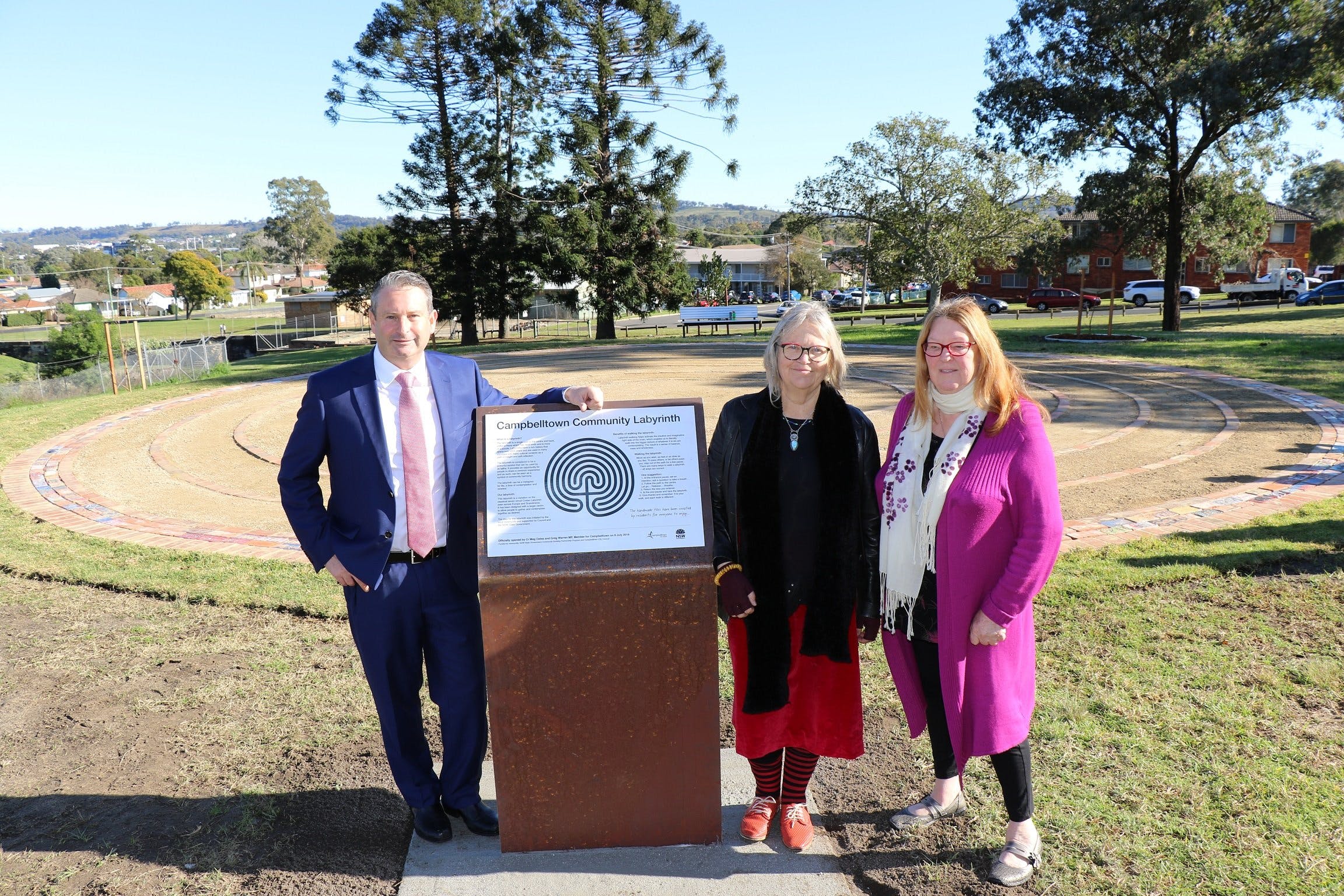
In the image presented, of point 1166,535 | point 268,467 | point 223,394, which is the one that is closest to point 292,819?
point 1166,535

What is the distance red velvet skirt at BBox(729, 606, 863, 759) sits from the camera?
3.09 m

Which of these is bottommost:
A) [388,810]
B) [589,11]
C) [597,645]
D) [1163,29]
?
[388,810]

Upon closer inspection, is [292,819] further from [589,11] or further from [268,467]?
[589,11]

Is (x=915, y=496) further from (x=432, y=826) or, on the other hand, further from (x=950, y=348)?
(x=432, y=826)

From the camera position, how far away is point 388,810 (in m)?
3.44

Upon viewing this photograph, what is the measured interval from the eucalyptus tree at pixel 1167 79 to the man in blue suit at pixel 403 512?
23519 millimetres

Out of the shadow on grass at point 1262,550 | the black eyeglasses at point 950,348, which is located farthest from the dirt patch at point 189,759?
Result: the shadow on grass at point 1262,550

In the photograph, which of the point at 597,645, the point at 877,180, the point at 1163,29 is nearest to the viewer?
the point at 597,645

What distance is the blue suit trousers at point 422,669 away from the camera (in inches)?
119

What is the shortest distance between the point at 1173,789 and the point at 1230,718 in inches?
29.1

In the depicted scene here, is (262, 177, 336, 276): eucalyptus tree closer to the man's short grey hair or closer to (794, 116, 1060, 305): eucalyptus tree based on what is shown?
(794, 116, 1060, 305): eucalyptus tree

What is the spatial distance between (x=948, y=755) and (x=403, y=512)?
213 centimetres

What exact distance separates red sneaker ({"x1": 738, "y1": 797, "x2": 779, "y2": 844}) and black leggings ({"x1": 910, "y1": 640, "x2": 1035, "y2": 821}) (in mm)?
631

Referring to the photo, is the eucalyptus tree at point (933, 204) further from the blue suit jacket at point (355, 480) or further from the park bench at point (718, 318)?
the blue suit jacket at point (355, 480)
